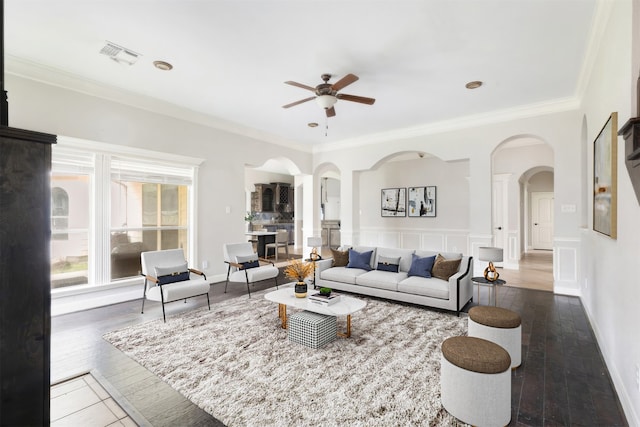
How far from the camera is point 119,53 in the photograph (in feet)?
11.3

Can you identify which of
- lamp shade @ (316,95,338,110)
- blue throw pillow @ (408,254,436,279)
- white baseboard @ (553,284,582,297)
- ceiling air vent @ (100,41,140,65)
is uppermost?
ceiling air vent @ (100,41,140,65)

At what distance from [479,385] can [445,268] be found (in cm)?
251

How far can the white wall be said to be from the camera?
1968mm

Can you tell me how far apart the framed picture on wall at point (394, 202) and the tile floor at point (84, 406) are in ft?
25.5

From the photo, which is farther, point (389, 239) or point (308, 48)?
point (389, 239)

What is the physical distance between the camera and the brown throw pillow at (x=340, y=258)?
17.4ft

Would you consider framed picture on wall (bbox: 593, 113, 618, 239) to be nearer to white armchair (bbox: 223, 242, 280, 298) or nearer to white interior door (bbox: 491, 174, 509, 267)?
white armchair (bbox: 223, 242, 280, 298)

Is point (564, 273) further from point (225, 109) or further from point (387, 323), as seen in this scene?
point (225, 109)

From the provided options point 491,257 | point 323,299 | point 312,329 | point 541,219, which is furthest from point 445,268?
point 541,219

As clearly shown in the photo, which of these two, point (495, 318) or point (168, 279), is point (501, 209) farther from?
point (168, 279)

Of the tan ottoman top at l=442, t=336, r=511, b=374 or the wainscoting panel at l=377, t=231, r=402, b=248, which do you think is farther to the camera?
the wainscoting panel at l=377, t=231, r=402, b=248

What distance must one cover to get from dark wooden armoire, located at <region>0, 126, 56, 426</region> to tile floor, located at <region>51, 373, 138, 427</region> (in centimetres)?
111

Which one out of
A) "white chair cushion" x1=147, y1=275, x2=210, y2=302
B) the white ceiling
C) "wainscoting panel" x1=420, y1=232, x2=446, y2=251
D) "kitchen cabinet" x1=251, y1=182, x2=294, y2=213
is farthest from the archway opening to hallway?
"kitchen cabinet" x1=251, y1=182, x2=294, y2=213

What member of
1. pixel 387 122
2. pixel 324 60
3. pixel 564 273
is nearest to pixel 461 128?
pixel 387 122
